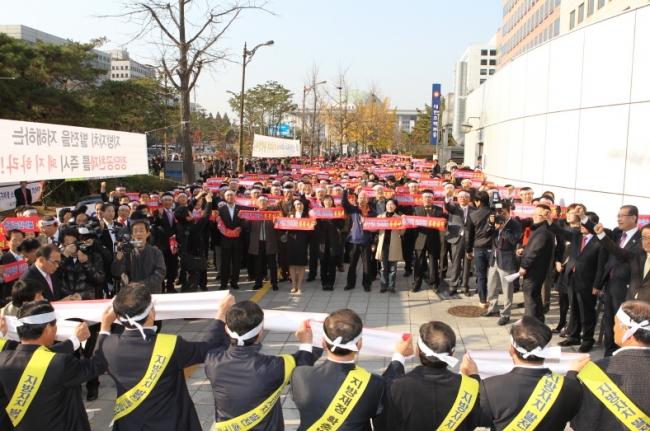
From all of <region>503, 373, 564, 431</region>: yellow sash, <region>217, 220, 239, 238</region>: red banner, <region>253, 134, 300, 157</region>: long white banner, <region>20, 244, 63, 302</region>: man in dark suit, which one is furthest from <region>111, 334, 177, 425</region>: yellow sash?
<region>253, 134, 300, 157</region>: long white banner

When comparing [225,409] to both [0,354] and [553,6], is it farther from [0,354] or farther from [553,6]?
[553,6]

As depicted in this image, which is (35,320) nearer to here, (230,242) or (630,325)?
(630,325)

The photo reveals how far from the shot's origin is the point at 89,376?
11.1 ft

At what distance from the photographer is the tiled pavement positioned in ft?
18.0

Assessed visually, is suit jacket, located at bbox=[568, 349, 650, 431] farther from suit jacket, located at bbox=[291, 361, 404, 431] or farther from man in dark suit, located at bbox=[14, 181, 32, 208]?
man in dark suit, located at bbox=[14, 181, 32, 208]

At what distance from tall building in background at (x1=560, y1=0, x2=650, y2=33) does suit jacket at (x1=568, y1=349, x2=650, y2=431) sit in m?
29.4

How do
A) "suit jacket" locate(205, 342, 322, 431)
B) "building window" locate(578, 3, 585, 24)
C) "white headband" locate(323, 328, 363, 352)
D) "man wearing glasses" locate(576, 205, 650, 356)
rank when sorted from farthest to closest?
"building window" locate(578, 3, 585, 24), "man wearing glasses" locate(576, 205, 650, 356), "suit jacket" locate(205, 342, 322, 431), "white headband" locate(323, 328, 363, 352)

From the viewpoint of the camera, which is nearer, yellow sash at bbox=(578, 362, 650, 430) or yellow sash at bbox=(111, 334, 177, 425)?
yellow sash at bbox=(578, 362, 650, 430)

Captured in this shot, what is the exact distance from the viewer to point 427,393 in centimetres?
293

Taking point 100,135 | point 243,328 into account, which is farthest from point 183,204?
point 243,328

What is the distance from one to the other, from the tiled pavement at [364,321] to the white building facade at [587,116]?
3.57 meters

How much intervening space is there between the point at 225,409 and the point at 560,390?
1.96 meters

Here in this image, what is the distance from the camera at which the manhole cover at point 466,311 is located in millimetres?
8422

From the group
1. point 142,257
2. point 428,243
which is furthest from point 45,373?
point 428,243
